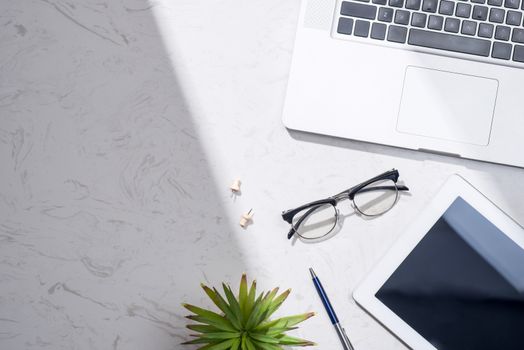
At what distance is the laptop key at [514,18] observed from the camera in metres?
0.86

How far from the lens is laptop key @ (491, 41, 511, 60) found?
855mm

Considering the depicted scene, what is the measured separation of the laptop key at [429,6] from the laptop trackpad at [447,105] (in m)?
0.08

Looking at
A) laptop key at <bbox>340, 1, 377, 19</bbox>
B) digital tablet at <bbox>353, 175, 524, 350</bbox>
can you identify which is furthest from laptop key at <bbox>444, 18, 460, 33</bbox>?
digital tablet at <bbox>353, 175, 524, 350</bbox>

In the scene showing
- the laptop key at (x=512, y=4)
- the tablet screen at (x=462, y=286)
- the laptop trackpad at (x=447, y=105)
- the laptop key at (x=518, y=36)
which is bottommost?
the tablet screen at (x=462, y=286)

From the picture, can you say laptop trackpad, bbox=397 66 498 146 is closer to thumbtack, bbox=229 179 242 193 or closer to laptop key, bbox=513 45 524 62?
laptop key, bbox=513 45 524 62

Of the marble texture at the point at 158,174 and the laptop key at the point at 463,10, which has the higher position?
the laptop key at the point at 463,10

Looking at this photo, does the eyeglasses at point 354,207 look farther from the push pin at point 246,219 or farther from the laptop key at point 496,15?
the laptop key at point 496,15

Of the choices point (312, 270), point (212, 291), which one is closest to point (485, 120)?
point (312, 270)

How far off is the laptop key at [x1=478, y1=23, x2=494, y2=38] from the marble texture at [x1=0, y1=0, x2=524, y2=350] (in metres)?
0.18

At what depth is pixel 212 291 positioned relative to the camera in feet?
2.74

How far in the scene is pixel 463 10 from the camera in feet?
2.82

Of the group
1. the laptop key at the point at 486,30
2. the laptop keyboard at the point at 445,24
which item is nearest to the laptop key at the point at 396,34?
the laptop keyboard at the point at 445,24

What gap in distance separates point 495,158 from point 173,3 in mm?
513

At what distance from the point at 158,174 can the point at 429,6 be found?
45 cm
